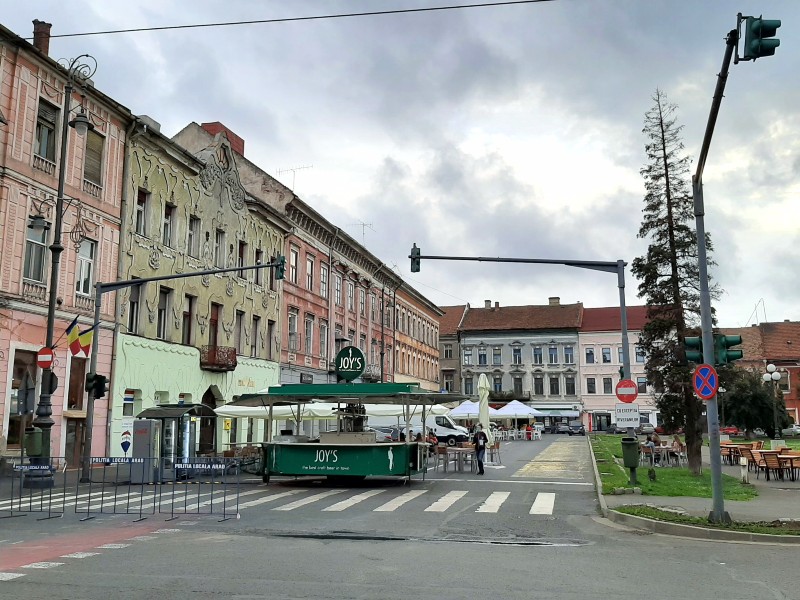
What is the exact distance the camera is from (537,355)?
90938mm

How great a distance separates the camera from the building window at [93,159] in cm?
2581

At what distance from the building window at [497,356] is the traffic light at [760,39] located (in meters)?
83.8

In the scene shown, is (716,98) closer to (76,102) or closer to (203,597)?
(203,597)

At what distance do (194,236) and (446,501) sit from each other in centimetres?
2063

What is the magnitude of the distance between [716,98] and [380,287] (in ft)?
159

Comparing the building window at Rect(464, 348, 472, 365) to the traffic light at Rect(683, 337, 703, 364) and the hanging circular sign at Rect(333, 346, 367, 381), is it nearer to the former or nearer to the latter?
the hanging circular sign at Rect(333, 346, 367, 381)

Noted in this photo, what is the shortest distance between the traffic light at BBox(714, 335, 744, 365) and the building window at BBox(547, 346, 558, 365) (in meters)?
77.9

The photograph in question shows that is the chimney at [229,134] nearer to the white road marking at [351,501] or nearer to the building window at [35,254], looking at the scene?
the building window at [35,254]

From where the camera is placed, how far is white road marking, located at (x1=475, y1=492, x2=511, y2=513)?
15234mm

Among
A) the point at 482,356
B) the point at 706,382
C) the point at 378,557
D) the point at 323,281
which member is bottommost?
the point at 378,557

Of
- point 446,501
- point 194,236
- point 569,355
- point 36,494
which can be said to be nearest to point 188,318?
point 194,236

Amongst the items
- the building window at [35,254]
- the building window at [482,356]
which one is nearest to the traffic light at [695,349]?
the building window at [35,254]

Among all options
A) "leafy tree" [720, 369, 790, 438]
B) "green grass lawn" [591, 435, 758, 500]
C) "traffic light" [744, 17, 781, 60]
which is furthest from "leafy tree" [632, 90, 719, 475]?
"leafy tree" [720, 369, 790, 438]

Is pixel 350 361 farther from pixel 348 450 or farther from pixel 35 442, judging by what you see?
pixel 35 442
